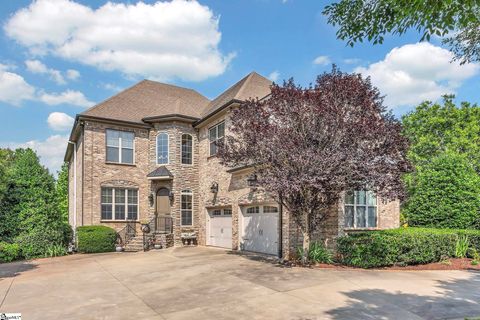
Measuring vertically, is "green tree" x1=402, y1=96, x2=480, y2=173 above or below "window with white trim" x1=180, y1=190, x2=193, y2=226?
above

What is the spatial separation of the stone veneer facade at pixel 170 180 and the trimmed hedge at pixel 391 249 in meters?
3.45

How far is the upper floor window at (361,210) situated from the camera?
45.8 ft

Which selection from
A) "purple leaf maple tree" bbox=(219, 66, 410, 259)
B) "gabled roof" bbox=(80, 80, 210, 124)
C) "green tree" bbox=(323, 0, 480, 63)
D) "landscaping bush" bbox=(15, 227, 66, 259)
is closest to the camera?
"green tree" bbox=(323, 0, 480, 63)

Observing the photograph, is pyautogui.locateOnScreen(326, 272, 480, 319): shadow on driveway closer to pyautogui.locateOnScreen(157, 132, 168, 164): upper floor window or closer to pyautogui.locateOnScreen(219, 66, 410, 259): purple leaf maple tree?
pyautogui.locateOnScreen(219, 66, 410, 259): purple leaf maple tree

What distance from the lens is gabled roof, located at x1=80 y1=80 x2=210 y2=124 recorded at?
62.4 feet

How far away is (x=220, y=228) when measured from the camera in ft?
58.0

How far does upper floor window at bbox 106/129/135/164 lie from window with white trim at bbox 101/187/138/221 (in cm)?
171

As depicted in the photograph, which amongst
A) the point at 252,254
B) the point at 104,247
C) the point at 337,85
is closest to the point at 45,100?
the point at 104,247

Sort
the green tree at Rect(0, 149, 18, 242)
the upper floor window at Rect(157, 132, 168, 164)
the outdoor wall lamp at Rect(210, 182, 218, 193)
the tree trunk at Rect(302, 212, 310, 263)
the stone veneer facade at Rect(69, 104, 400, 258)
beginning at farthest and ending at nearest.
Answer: the upper floor window at Rect(157, 132, 168, 164)
the outdoor wall lamp at Rect(210, 182, 218, 193)
the stone veneer facade at Rect(69, 104, 400, 258)
the green tree at Rect(0, 149, 18, 242)
the tree trunk at Rect(302, 212, 310, 263)

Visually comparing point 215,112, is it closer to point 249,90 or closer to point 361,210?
point 249,90

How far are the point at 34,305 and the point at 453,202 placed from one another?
16.2m

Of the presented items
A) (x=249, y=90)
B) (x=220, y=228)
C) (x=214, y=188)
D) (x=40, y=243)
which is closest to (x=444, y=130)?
(x=249, y=90)

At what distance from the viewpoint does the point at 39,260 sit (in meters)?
14.5

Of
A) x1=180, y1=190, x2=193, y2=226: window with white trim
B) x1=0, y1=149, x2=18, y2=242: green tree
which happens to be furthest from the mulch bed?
x1=0, y1=149, x2=18, y2=242: green tree
